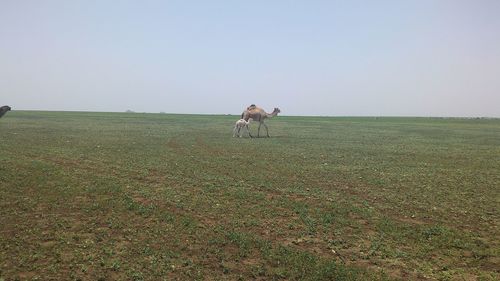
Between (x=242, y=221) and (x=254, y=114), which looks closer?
(x=242, y=221)

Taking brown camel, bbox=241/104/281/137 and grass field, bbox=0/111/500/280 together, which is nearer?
grass field, bbox=0/111/500/280

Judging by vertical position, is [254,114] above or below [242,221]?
above

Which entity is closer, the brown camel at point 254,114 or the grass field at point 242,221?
the grass field at point 242,221

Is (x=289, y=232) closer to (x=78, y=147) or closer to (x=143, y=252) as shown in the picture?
(x=143, y=252)

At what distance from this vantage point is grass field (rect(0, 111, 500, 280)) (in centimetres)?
731

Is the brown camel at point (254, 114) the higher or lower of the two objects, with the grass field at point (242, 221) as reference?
higher

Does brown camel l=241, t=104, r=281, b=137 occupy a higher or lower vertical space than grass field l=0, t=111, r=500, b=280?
higher

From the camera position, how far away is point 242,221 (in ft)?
32.4

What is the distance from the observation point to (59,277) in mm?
6785

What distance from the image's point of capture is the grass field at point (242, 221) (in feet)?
24.0

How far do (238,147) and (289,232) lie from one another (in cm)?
1667

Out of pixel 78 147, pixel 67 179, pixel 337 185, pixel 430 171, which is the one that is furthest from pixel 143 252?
pixel 78 147

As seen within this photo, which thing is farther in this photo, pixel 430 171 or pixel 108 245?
pixel 430 171

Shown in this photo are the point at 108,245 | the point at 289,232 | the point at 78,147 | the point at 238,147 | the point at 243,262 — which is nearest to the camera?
the point at 243,262
